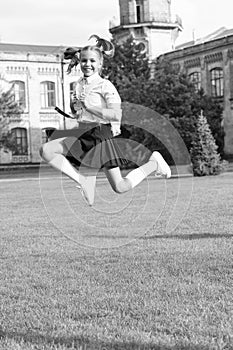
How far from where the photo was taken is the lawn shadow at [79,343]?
Result: 5195 millimetres

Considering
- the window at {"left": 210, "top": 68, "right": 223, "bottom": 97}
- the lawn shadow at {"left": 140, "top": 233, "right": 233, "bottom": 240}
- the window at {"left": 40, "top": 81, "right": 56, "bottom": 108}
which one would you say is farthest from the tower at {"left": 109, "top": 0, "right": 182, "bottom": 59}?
the lawn shadow at {"left": 140, "top": 233, "right": 233, "bottom": 240}

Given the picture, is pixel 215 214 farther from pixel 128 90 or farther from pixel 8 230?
pixel 128 90

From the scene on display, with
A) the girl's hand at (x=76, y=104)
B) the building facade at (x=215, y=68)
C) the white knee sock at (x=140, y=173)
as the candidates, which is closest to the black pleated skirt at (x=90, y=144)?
the girl's hand at (x=76, y=104)

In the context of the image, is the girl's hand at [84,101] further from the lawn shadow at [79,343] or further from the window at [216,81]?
the window at [216,81]

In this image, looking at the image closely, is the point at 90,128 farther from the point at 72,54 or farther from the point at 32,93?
the point at 32,93

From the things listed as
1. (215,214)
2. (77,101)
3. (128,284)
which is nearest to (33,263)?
(128,284)

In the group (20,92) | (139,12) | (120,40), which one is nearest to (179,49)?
(139,12)

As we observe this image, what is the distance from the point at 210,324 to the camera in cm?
583

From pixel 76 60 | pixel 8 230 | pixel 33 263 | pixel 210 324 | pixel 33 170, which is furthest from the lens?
pixel 33 170

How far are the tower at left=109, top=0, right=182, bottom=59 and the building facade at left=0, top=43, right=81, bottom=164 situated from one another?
767 centimetres

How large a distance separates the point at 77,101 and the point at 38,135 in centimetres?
6373

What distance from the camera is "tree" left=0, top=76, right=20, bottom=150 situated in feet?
208

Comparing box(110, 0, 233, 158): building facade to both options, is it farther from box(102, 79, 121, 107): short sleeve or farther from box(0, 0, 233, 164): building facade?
box(102, 79, 121, 107): short sleeve

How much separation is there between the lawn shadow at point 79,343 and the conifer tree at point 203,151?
31197 mm
